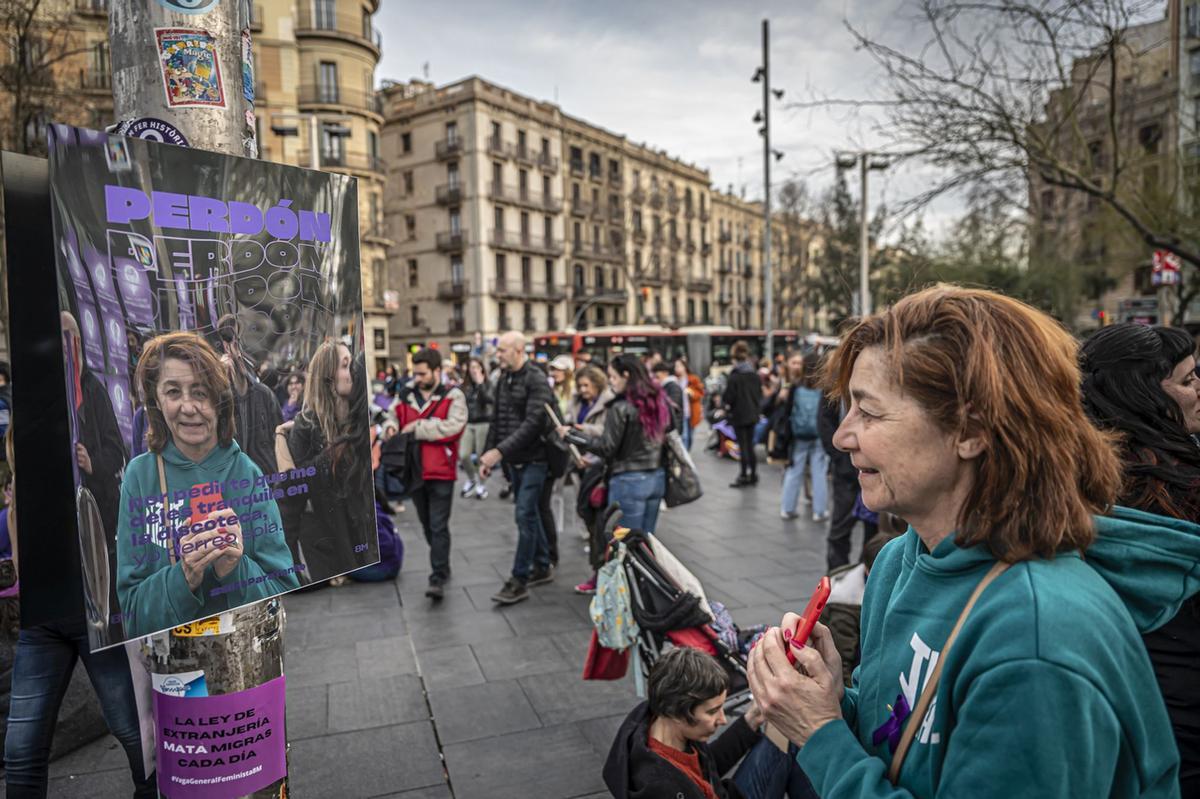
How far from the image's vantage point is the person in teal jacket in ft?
5.46

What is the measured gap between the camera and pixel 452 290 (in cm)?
4966

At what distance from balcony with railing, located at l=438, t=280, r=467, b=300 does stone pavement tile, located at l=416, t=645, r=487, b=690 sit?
151ft

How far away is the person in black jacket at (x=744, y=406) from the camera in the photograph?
1092cm

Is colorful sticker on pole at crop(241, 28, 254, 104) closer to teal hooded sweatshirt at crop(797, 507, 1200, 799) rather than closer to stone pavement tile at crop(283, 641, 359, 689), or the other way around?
teal hooded sweatshirt at crop(797, 507, 1200, 799)

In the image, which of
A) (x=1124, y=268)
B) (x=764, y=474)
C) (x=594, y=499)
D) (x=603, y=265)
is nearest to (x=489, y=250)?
(x=603, y=265)

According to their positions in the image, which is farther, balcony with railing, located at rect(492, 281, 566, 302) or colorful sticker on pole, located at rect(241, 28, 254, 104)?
balcony with railing, located at rect(492, 281, 566, 302)

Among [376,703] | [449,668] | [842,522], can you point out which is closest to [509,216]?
[842,522]

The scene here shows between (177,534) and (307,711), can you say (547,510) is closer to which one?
(307,711)

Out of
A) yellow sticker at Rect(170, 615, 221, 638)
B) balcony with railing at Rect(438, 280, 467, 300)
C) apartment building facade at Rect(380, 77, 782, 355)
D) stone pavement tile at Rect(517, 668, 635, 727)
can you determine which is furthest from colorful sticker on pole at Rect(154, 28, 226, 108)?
balcony with railing at Rect(438, 280, 467, 300)

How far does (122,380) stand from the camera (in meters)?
1.64

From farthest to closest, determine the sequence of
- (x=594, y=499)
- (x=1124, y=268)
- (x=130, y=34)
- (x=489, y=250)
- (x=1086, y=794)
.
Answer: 1. (x=489, y=250)
2. (x=1124, y=268)
3. (x=594, y=499)
4. (x=130, y=34)
5. (x=1086, y=794)

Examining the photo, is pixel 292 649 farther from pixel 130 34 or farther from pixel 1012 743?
pixel 1012 743

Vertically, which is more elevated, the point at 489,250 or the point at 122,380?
the point at 489,250

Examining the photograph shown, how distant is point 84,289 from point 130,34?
2.76ft
